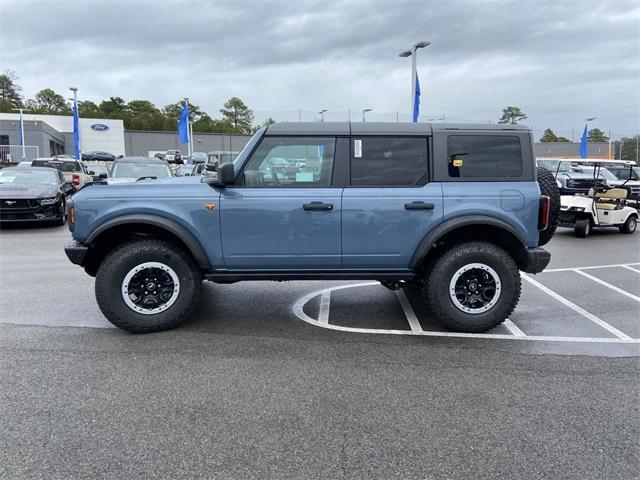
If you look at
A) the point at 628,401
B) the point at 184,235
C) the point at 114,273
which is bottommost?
the point at 628,401

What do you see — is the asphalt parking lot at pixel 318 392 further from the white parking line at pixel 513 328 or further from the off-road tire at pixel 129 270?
the off-road tire at pixel 129 270

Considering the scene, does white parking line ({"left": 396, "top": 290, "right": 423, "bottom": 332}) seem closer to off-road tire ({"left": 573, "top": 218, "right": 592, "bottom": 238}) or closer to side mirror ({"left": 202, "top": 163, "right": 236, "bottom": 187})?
side mirror ({"left": 202, "top": 163, "right": 236, "bottom": 187})

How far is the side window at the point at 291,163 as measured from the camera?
4797mm

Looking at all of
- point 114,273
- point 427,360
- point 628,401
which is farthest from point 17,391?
point 628,401

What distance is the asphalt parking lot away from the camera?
9.12ft

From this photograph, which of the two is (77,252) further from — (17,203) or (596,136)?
(596,136)

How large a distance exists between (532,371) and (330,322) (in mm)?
1975

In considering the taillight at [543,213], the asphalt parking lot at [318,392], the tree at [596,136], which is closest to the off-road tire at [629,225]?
the asphalt parking lot at [318,392]

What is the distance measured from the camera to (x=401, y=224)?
473 cm

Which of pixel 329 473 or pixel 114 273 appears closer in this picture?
pixel 329 473

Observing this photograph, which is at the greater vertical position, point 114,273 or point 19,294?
point 114,273

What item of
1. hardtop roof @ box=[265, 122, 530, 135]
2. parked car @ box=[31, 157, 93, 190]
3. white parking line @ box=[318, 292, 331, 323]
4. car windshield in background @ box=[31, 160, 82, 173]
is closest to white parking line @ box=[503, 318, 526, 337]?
white parking line @ box=[318, 292, 331, 323]

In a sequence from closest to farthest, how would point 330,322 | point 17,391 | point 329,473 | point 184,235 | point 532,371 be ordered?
point 329,473, point 17,391, point 532,371, point 184,235, point 330,322

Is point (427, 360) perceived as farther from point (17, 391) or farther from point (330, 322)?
point (17, 391)
